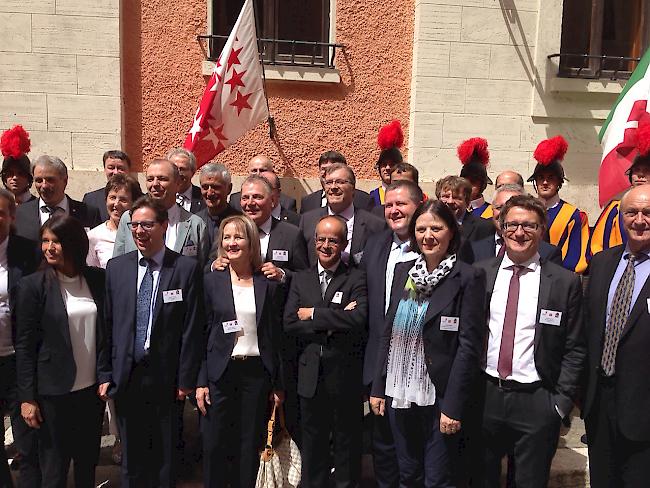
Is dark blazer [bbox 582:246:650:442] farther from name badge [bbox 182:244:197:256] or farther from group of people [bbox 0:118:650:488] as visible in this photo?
name badge [bbox 182:244:197:256]

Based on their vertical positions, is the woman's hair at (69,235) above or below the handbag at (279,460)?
above

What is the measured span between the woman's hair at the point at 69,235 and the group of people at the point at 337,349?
0.01m

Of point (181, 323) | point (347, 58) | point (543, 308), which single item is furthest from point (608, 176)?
point (181, 323)

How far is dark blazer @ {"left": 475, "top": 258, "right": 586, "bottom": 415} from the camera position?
11.0 feet

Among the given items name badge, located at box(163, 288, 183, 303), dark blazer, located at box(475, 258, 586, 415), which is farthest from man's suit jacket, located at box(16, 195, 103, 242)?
dark blazer, located at box(475, 258, 586, 415)

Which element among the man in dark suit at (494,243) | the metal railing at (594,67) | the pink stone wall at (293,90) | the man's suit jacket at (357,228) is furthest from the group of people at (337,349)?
the metal railing at (594,67)

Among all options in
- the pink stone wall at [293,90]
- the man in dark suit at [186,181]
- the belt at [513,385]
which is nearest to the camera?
the belt at [513,385]

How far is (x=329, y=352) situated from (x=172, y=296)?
3.26 ft

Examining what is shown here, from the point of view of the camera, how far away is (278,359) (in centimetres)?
387

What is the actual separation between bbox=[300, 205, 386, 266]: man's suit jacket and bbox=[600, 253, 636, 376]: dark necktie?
1783 mm

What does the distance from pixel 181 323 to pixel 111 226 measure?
122 cm

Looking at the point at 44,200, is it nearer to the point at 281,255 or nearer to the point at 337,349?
the point at 281,255

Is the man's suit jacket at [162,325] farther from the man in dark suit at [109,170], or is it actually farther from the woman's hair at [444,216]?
the man in dark suit at [109,170]

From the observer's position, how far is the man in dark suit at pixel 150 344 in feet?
11.9
